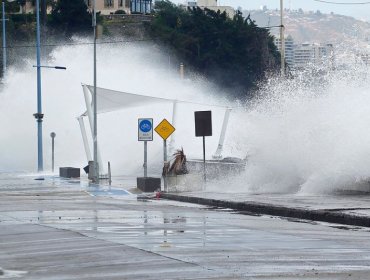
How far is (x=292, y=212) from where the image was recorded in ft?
84.1

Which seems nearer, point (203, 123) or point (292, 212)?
point (292, 212)

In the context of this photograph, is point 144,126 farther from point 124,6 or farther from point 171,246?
point 124,6

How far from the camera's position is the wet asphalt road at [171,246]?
1377 centimetres

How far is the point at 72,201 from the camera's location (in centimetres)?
3353

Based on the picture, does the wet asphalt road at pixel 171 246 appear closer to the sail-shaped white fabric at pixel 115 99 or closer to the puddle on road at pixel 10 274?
the puddle on road at pixel 10 274

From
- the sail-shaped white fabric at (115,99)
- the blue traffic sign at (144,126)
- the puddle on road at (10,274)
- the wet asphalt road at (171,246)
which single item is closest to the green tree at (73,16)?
the sail-shaped white fabric at (115,99)

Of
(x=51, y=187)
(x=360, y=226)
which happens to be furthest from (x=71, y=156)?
(x=360, y=226)

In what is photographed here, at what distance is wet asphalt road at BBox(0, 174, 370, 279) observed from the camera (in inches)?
542

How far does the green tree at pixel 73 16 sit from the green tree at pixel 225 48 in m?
A: 8.72

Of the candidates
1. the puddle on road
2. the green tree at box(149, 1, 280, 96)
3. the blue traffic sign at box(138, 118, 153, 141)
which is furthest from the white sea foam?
the puddle on road

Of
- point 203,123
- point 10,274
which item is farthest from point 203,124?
point 10,274

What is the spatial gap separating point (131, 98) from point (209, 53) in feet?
201

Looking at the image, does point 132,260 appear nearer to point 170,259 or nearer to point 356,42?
point 170,259

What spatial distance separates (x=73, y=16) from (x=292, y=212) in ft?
305
